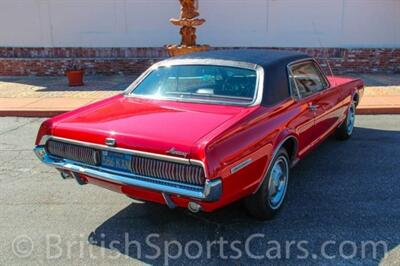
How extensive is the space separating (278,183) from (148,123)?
1363mm

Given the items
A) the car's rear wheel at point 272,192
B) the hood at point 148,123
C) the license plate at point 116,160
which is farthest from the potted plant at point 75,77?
the car's rear wheel at point 272,192

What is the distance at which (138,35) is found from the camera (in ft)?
43.5

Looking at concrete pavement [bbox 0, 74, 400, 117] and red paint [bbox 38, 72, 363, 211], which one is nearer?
red paint [bbox 38, 72, 363, 211]

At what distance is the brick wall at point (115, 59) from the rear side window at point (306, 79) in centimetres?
787

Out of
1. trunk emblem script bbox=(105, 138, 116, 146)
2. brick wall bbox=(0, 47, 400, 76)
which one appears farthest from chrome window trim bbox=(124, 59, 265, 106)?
brick wall bbox=(0, 47, 400, 76)

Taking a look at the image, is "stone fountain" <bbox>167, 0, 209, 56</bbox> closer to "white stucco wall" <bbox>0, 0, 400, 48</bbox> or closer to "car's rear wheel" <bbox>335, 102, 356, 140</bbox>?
"white stucco wall" <bbox>0, 0, 400, 48</bbox>

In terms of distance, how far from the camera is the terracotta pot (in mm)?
10867

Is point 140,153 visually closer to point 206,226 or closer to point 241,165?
point 241,165

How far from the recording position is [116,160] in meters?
3.26

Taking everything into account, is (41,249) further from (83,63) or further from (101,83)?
(83,63)

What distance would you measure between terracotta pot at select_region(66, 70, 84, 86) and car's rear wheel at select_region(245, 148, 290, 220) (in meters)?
8.32

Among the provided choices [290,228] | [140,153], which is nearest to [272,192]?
[290,228]

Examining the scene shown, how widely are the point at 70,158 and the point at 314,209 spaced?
231cm

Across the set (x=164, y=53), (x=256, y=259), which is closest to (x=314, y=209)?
(x=256, y=259)
